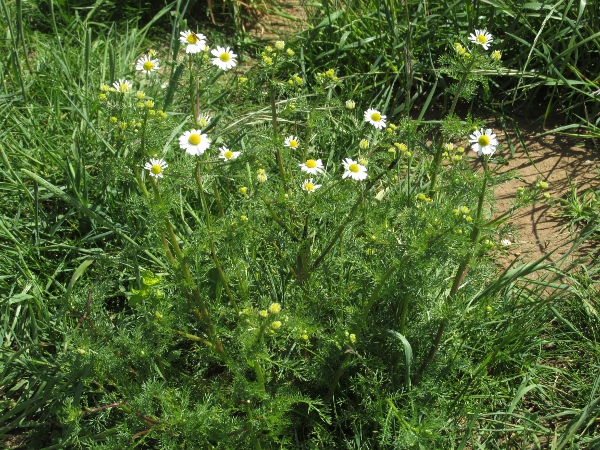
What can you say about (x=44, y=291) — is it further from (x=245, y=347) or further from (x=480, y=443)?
(x=480, y=443)

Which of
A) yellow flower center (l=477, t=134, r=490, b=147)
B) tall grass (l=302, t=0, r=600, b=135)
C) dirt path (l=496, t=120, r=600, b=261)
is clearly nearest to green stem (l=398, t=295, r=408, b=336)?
yellow flower center (l=477, t=134, r=490, b=147)

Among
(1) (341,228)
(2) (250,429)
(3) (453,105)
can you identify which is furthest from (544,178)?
(2) (250,429)

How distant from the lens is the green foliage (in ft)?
6.32

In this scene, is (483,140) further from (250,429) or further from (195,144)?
(250,429)

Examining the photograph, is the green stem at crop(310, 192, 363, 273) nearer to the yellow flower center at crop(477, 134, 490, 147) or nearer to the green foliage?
the green foliage

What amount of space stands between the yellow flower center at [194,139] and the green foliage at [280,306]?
0.08 feet

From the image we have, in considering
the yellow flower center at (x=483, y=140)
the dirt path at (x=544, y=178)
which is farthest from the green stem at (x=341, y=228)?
the dirt path at (x=544, y=178)

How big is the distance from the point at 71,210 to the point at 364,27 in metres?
1.88

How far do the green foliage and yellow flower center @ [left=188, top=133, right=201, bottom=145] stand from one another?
0.03 meters

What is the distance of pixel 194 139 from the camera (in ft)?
5.81

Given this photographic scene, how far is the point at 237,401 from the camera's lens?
6.81 feet

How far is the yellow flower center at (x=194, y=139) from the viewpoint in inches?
69.6

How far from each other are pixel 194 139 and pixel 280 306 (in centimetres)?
58

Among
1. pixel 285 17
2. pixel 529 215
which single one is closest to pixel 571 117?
pixel 529 215
